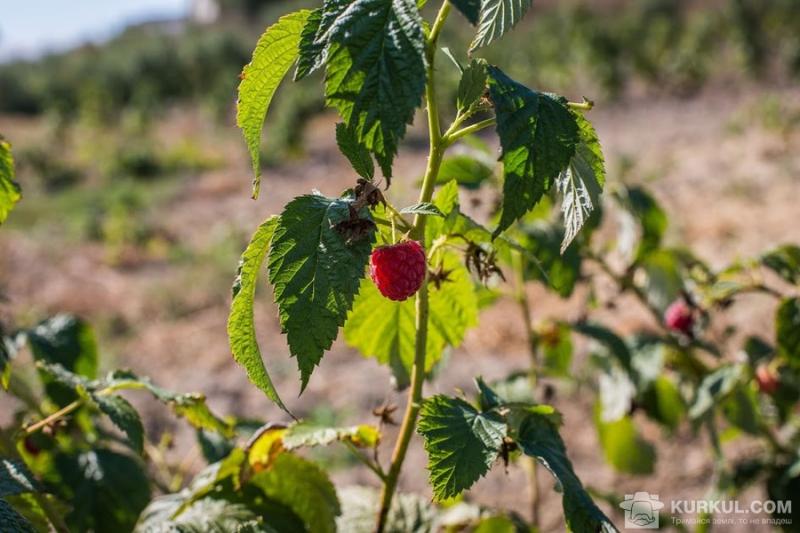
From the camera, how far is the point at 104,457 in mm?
1136

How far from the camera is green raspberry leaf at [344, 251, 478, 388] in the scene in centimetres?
94

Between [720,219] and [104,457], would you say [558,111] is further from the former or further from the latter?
[720,219]

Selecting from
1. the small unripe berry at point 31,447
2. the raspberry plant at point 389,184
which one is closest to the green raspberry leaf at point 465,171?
the raspberry plant at point 389,184

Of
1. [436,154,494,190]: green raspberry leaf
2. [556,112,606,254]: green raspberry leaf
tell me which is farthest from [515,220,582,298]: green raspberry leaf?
[556,112,606,254]: green raspberry leaf

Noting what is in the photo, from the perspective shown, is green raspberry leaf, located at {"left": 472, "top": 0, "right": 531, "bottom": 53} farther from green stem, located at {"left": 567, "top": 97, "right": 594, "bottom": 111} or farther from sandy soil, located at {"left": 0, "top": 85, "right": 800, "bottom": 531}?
sandy soil, located at {"left": 0, "top": 85, "right": 800, "bottom": 531}

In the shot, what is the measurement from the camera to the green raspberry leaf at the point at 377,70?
59 centimetres

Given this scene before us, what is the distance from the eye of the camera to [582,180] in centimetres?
72

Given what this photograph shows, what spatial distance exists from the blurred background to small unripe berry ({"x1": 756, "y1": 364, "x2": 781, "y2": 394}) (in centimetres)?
44

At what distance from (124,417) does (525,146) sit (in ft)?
1.70

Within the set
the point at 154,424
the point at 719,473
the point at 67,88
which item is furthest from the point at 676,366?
the point at 67,88

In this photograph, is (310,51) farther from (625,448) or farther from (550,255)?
(625,448)

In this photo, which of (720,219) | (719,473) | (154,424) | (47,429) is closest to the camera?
(47,429)

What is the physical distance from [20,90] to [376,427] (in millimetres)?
14801

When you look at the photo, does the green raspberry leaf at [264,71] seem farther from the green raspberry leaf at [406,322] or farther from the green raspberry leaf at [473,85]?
the green raspberry leaf at [406,322]
